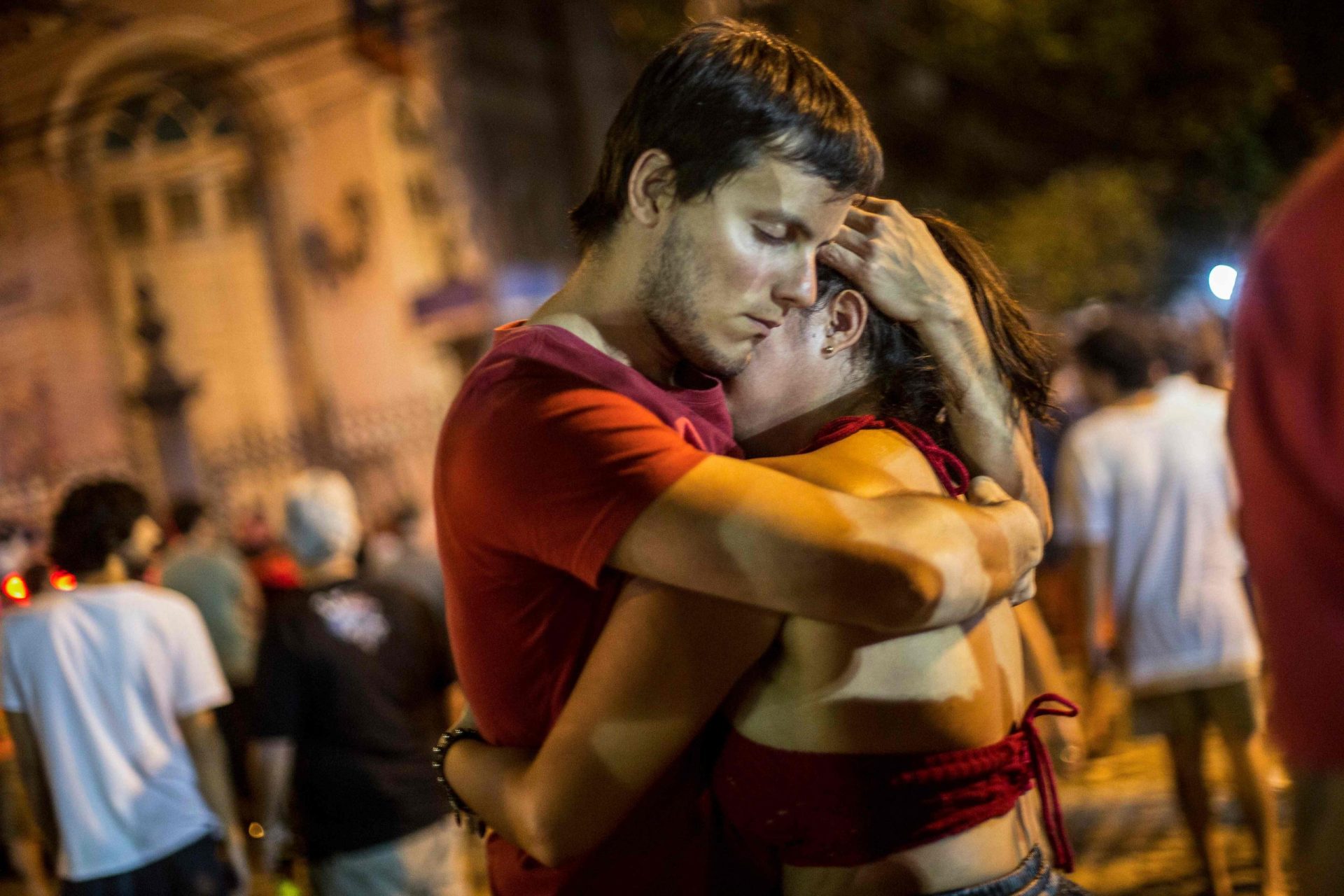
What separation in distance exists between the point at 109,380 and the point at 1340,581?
18315mm

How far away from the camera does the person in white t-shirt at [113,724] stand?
11.9ft

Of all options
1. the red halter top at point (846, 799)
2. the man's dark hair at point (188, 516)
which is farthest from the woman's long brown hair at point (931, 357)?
the man's dark hair at point (188, 516)

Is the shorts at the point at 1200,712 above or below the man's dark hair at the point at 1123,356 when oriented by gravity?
below

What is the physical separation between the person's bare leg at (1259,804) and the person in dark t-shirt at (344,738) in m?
3.19

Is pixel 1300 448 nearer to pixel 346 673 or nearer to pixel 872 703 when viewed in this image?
pixel 872 703

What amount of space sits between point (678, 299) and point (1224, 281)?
8.90 meters

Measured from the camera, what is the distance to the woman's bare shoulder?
64.4 inches

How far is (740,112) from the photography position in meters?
1.66

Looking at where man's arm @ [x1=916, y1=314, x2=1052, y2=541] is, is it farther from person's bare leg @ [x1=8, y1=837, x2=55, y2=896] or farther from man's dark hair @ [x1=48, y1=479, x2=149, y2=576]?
person's bare leg @ [x1=8, y1=837, x2=55, y2=896]

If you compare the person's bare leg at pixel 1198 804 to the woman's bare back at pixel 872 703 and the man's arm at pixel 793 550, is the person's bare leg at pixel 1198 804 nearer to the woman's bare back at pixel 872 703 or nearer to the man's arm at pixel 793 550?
the woman's bare back at pixel 872 703

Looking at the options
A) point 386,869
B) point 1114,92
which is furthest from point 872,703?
point 1114,92

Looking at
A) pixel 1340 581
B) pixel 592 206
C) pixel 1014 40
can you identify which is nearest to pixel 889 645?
pixel 1340 581

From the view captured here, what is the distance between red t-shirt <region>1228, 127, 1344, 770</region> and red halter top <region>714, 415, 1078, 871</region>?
1.82 feet

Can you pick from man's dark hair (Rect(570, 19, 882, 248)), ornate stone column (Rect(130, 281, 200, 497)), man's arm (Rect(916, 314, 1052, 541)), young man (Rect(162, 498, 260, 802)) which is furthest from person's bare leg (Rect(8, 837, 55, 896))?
ornate stone column (Rect(130, 281, 200, 497))
